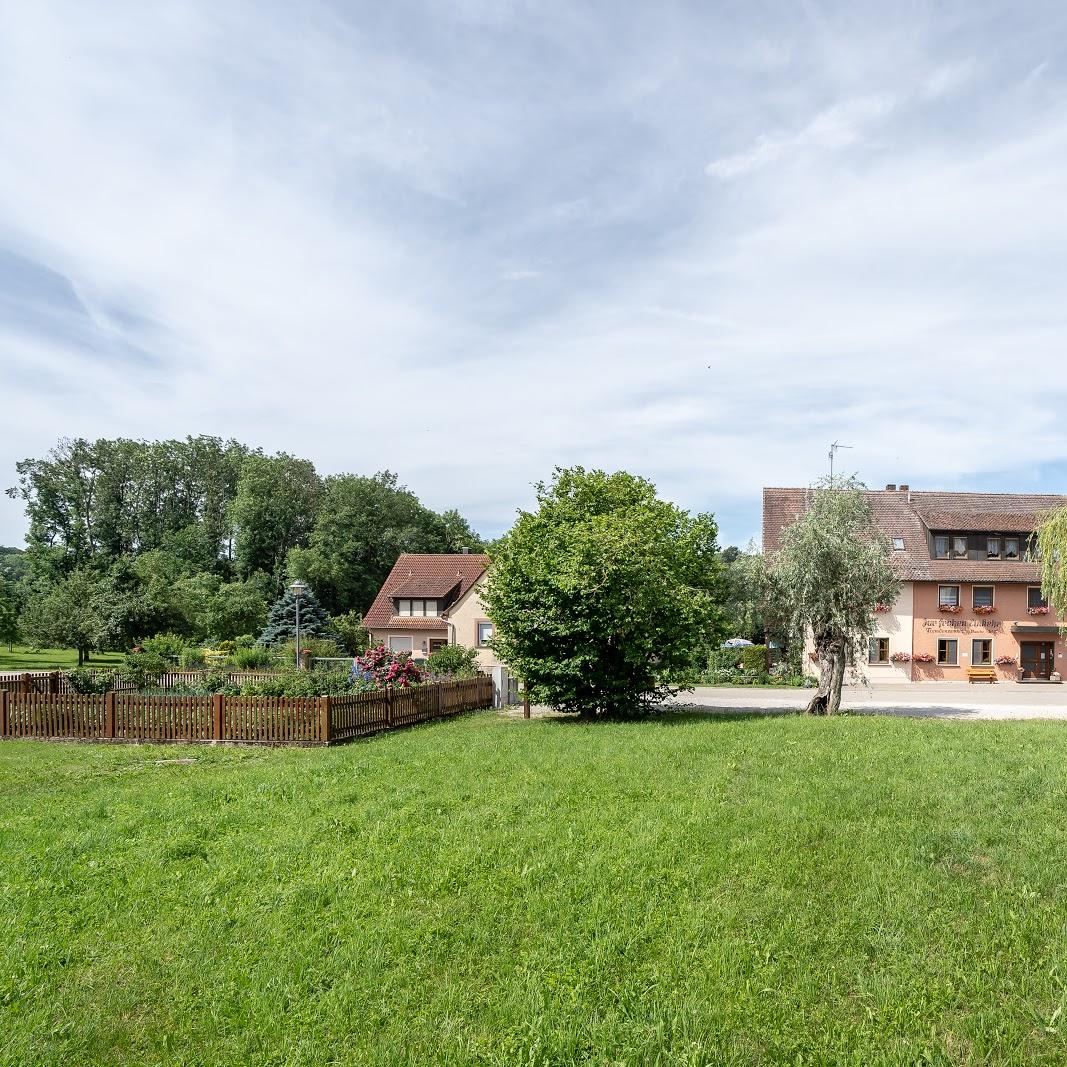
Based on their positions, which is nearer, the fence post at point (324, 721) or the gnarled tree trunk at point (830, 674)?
the fence post at point (324, 721)

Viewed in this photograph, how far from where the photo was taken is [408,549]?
224 feet

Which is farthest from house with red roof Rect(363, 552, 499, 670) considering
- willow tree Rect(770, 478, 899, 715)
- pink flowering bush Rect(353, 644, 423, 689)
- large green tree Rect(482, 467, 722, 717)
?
willow tree Rect(770, 478, 899, 715)

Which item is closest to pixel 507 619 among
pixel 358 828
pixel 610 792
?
pixel 610 792

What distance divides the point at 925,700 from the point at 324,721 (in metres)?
20.7

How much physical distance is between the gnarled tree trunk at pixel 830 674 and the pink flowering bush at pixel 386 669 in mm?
10242

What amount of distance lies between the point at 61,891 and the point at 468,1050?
13.6 feet

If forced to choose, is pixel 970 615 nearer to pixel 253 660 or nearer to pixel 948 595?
pixel 948 595

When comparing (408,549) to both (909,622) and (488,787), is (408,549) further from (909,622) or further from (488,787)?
(488,787)

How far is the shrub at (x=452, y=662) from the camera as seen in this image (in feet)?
91.6

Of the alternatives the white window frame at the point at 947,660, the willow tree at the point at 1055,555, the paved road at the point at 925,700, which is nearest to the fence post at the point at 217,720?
the paved road at the point at 925,700

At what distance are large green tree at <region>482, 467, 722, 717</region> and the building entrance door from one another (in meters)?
25.7

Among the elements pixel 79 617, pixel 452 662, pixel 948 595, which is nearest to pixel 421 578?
pixel 79 617

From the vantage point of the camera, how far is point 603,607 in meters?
18.7

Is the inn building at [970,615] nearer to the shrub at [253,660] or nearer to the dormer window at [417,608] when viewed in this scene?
the dormer window at [417,608]
